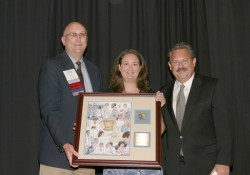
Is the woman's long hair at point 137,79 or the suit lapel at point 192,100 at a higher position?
the woman's long hair at point 137,79

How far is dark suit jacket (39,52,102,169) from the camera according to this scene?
2.72 meters

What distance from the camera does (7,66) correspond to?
3760 millimetres

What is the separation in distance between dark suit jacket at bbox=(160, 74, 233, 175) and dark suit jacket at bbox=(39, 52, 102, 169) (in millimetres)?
951

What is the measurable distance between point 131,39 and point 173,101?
4.06ft

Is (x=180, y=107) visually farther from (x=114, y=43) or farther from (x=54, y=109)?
(x=114, y=43)

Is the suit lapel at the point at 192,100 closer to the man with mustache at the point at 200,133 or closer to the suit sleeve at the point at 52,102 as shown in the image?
the man with mustache at the point at 200,133

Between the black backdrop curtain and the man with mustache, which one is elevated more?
the black backdrop curtain

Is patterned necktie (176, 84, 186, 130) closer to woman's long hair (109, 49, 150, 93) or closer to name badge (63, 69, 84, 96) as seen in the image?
woman's long hair (109, 49, 150, 93)

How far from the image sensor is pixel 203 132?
273 cm

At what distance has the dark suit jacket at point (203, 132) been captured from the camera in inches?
105

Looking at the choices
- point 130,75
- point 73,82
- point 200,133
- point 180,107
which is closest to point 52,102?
point 73,82

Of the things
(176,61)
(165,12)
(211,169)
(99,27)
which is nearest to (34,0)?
(99,27)

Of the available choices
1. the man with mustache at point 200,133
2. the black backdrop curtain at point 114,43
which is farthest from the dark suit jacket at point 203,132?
the black backdrop curtain at point 114,43

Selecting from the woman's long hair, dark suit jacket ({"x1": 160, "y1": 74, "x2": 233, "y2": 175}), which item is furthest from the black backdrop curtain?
dark suit jacket ({"x1": 160, "y1": 74, "x2": 233, "y2": 175})
